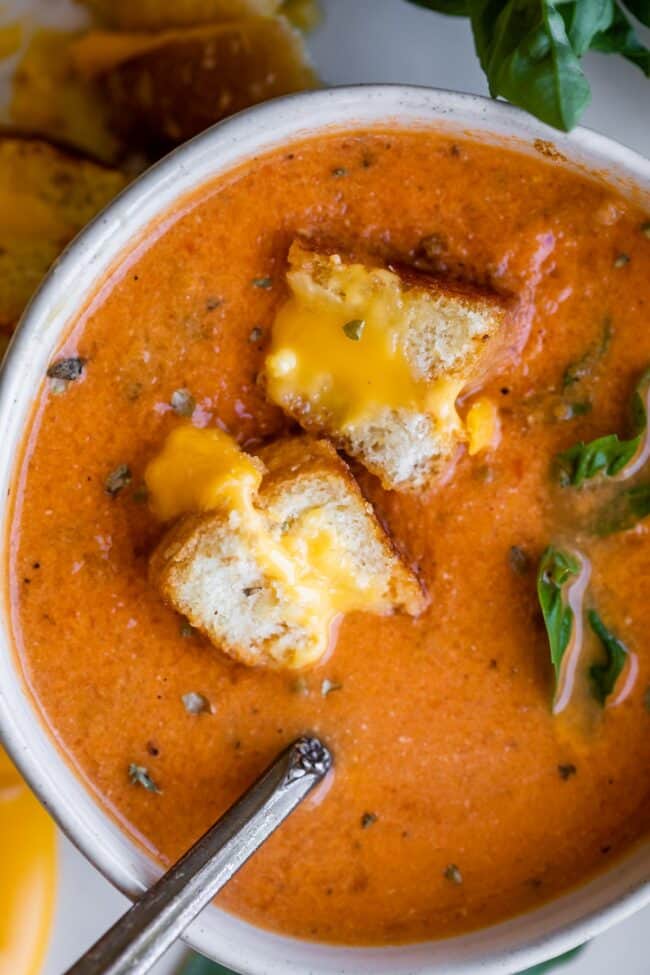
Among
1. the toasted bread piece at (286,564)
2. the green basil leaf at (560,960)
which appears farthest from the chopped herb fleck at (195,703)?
the green basil leaf at (560,960)

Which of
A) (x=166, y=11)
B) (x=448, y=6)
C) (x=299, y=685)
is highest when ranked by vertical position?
(x=448, y=6)

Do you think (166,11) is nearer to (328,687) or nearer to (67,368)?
(67,368)

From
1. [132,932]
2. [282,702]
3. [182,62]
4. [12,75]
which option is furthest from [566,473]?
[12,75]

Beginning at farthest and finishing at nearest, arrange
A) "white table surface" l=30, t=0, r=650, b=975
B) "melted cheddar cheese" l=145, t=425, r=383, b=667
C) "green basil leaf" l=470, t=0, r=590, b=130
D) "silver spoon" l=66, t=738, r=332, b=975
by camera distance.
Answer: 1. "white table surface" l=30, t=0, r=650, b=975
2. "melted cheddar cheese" l=145, t=425, r=383, b=667
3. "green basil leaf" l=470, t=0, r=590, b=130
4. "silver spoon" l=66, t=738, r=332, b=975

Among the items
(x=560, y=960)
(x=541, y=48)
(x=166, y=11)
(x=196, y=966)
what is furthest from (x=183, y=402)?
(x=560, y=960)

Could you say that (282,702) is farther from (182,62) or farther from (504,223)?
(182,62)

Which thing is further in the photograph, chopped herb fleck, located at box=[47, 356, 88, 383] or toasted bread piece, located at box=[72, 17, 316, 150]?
toasted bread piece, located at box=[72, 17, 316, 150]

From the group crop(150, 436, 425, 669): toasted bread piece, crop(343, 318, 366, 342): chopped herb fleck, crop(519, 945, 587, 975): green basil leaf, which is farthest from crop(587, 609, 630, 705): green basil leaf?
crop(519, 945, 587, 975): green basil leaf

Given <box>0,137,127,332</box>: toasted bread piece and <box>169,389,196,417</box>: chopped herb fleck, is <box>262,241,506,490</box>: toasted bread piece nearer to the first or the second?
<box>169,389,196,417</box>: chopped herb fleck
